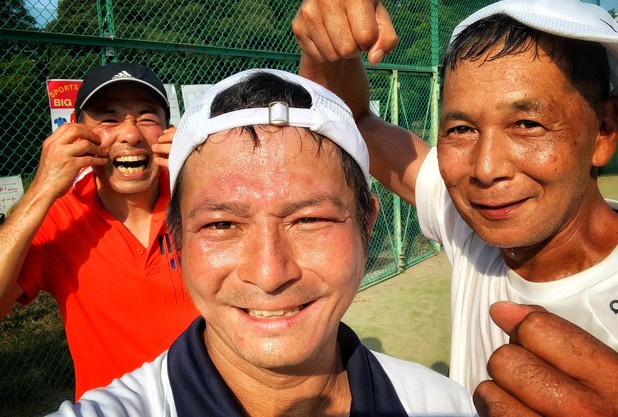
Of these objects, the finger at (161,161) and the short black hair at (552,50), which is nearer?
the short black hair at (552,50)

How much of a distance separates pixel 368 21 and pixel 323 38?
151 mm

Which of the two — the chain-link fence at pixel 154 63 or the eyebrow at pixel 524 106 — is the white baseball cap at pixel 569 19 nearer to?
the eyebrow at pixel 524 106

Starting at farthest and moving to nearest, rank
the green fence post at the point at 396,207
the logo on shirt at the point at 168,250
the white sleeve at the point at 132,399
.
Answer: the green fence post at the point at 396,207 → the logo on shirt at the point at 168,250 → the white sleeve at the point at 132,399

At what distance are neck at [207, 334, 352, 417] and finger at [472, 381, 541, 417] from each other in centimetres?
49

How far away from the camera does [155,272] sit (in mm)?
2119

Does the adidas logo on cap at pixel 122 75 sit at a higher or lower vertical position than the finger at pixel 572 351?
higher

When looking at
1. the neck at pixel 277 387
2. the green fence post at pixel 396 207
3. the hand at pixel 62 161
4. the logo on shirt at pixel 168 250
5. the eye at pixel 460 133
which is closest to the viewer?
the neck at pixel 277 387

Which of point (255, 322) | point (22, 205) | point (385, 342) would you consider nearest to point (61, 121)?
point (22, 205)

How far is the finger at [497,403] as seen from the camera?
87cm

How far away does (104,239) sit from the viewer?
2.12 m

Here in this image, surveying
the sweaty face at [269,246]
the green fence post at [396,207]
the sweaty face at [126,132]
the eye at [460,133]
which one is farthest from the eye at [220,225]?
the green fence post at [396,207]

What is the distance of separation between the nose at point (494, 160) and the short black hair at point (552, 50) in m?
0.25

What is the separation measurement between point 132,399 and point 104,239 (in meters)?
1.13

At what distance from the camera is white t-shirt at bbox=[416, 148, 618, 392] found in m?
1.43
